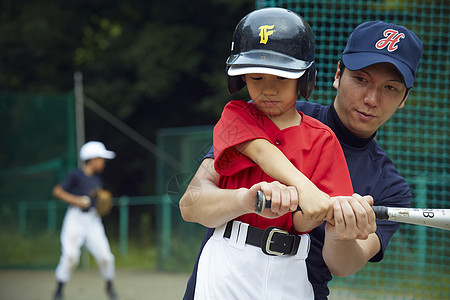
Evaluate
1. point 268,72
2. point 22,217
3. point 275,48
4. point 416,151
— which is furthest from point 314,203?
point 22,217

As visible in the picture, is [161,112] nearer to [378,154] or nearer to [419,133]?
[419,133]

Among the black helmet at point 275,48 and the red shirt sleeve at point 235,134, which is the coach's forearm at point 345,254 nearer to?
the red shirt sleeve at point 235,134

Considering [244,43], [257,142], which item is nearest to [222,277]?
[257,142]

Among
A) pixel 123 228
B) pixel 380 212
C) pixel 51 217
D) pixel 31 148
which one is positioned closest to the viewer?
pixel 380 212

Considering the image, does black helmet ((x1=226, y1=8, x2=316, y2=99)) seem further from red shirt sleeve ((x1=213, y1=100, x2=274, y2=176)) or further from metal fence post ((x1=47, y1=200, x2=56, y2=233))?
metal fence post ((x1=47, y1=200, x2=56, y2=233))

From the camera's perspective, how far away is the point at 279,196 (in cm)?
185

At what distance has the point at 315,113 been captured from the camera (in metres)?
2.77

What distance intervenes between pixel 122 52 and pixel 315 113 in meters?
17.4

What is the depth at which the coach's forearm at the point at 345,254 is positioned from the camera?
2.12 metres

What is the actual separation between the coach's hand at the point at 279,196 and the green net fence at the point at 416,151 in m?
5.68

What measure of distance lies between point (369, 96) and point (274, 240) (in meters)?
0.84

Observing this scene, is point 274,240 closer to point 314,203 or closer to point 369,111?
point 314,203

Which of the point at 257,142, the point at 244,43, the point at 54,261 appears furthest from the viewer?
the point at 54,261

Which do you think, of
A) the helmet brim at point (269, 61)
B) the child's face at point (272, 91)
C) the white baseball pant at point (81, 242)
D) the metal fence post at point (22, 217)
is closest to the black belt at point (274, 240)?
the child's face at point (272, 91)
